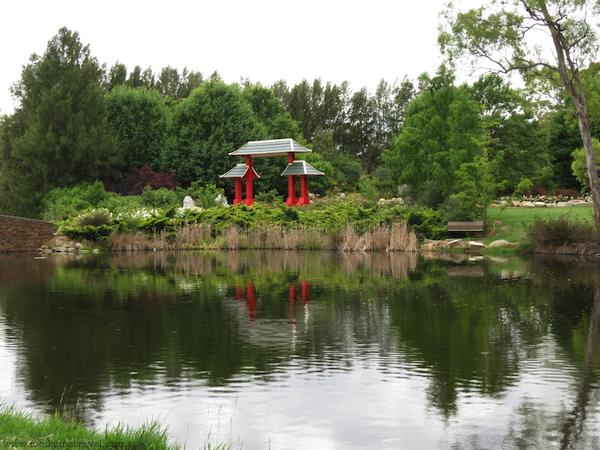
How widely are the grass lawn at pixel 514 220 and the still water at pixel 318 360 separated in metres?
10.7

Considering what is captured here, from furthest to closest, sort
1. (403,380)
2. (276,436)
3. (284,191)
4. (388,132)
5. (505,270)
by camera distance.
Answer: (388,132) < (284,191) < (505,270) < (403,380) < (276,436)

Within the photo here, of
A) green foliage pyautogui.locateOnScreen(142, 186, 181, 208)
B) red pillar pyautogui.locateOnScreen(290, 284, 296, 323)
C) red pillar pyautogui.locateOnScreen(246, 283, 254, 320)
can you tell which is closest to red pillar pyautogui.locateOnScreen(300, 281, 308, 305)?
red pillar pyautogui.locateOnScreen(290, 284, 296, 323)

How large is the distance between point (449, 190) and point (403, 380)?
22685 millimetres

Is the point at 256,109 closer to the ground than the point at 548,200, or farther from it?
farther from it

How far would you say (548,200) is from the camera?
118 feet

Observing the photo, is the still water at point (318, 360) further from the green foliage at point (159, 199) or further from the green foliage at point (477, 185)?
the green foliage at point (159, 199)

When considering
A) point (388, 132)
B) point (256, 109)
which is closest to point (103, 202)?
point (256, 109)

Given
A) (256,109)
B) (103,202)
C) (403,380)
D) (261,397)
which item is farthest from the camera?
(256,109)

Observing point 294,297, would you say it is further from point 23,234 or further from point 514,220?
point 23,234

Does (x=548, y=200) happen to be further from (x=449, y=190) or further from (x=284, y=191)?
(x=284, y=191)

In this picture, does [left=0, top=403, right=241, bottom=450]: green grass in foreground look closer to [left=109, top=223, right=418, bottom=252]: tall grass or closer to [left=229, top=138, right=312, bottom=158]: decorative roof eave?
[left=109, top=223, right=418, bottom=252]: tall grass

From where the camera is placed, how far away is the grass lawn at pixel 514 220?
80.0 feet

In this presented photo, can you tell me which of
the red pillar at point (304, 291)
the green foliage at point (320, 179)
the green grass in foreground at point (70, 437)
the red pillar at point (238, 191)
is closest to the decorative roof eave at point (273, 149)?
the red pillar at point (238, 191)

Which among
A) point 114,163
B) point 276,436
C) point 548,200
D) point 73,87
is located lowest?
point 276,436
